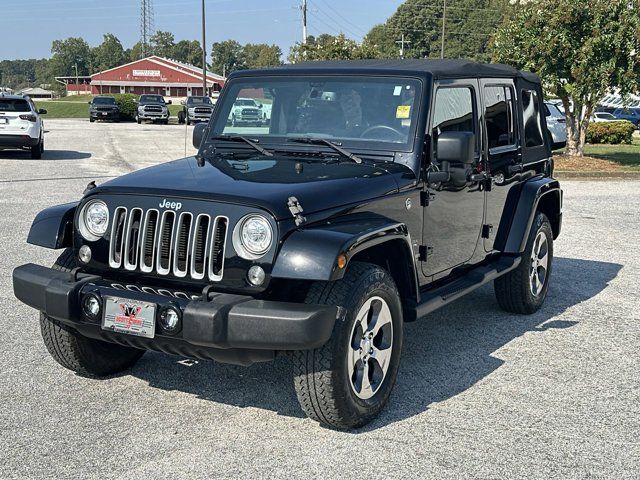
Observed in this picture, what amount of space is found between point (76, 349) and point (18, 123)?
1698cm

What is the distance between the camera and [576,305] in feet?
24.2

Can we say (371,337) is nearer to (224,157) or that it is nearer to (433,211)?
(433,211)

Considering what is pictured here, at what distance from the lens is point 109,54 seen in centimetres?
16675

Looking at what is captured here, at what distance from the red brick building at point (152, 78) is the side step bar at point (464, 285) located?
9876 centimetres

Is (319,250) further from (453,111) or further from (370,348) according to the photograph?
(453,111)

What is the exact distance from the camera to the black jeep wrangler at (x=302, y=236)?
411cm

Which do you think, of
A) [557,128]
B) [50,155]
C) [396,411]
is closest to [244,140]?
[396,411]

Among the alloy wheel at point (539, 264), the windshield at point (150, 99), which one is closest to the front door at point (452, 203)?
the alloy wheel at point (539, 264)

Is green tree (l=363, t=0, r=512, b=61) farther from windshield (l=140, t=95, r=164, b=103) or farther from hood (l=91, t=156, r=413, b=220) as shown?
hood (l=91, t=156, r=413, b=220)

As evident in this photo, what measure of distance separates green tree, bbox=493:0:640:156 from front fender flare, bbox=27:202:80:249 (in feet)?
54.3

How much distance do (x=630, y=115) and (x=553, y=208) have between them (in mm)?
45313

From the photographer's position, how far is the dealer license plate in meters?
4.11

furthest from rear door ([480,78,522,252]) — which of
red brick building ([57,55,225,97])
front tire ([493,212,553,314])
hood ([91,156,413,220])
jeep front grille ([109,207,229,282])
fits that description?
red brick building ([57,55,225,97])

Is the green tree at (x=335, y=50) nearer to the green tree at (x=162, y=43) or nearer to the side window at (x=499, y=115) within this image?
the side window at (x=499, y=115)
